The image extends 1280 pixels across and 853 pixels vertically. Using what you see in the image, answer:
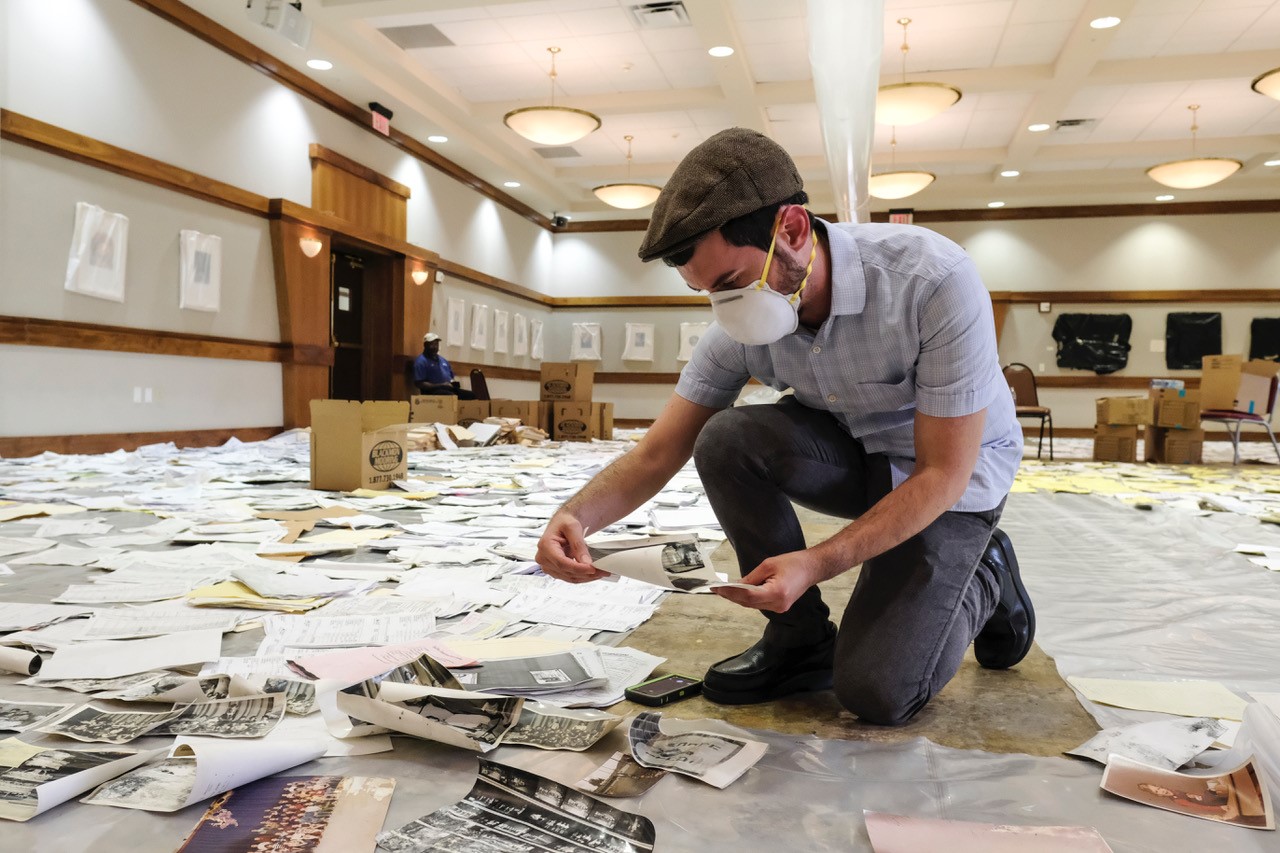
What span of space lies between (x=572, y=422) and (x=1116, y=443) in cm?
516

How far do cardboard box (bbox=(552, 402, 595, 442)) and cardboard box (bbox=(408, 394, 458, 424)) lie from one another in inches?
55.1

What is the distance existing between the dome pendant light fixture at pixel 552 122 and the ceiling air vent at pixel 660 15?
94cm

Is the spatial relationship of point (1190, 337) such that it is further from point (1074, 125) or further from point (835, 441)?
point (835, 441)

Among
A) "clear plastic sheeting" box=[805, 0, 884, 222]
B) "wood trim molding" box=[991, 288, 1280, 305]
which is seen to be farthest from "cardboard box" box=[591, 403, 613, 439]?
"wood trim molding" box=[991, 288, 1280, 305]

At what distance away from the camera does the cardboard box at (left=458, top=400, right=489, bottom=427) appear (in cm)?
797

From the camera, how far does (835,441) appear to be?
1.48 metres

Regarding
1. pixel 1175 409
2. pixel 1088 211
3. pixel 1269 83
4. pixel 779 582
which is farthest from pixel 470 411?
pixel 1088 211

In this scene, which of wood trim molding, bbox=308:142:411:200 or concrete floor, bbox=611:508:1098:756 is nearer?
concrete floor, bbox=611:508:1098:756

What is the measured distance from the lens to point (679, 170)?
119 centimetres

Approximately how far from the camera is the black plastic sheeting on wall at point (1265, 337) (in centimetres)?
1141

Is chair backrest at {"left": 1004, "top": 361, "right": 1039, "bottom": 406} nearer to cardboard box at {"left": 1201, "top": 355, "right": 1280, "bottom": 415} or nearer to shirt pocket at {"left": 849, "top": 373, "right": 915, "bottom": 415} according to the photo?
cardboard box at {"left": 1201, "top": 355, "right": 1280, "bottom": 415}

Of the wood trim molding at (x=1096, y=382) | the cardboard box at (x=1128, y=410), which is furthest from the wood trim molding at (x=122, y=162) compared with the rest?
the wood trim molding at (x=1096, y=382)

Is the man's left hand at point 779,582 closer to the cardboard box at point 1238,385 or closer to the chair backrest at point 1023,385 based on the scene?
the cardboard box at point 1238,385

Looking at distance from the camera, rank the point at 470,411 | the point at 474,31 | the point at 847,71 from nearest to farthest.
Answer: the point at 847,71 → the point at 474,31 → the point at 470,411
